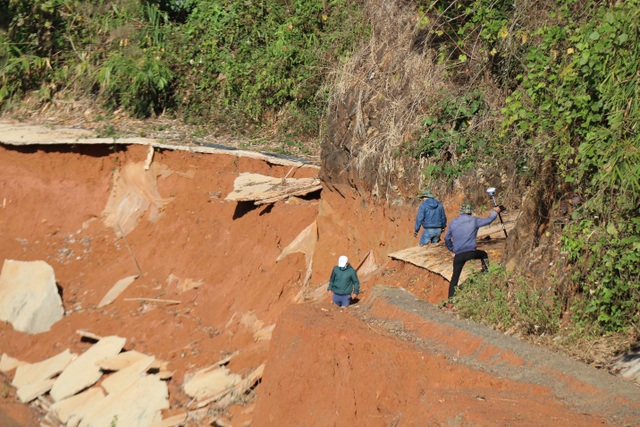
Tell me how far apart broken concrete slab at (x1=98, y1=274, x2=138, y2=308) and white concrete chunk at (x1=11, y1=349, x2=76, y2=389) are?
4.85ft

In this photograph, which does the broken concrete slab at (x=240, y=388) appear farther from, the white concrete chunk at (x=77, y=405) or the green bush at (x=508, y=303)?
the green bush at (x=508, y=303)

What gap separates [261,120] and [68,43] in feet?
21.7

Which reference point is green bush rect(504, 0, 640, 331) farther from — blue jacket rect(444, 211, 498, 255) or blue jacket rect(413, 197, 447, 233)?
blue jacket rect(413, 197, 447, 233)

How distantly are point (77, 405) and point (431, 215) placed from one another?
7.18m

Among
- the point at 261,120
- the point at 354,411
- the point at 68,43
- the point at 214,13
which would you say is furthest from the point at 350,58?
the point at 68,43

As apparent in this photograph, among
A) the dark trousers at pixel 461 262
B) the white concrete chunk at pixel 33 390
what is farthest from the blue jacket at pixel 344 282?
the white concrete chunk at pixel 33 390

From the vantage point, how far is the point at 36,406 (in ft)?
54.8

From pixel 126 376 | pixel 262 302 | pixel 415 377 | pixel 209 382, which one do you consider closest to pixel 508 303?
pixel 415 377

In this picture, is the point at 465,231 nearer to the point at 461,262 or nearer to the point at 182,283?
the point at 461,262

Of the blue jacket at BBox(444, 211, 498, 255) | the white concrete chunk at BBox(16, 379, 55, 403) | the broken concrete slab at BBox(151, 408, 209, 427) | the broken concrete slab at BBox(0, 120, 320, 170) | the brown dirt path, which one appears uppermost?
→ the blue jacket at BBox(444, 211, 498, 255)

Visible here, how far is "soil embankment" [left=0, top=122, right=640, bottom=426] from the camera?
321 inches

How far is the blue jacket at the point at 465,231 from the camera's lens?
442 inches

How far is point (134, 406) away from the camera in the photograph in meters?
15.4

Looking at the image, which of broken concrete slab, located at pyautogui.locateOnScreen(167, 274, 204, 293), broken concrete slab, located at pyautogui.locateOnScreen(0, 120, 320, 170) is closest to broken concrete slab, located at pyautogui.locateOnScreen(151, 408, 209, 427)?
broken concrete slab, located at pyautogui.locateOnScreen(167, 274, 204, 293)
